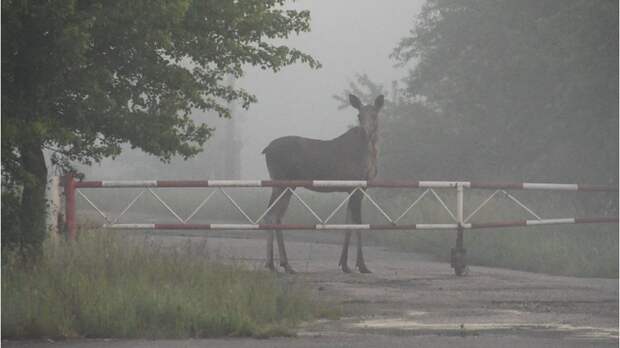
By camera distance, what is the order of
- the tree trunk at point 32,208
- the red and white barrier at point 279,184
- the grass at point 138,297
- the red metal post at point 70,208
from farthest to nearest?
the red and white barrier at point 279,184
the red metal post at point 70,208
the tree trunk at point 32,208
the grass at point 138,297

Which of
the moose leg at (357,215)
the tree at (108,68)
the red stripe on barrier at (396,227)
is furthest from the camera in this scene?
the moose leg at (357,215)

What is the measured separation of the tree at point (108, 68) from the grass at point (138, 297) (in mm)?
1007

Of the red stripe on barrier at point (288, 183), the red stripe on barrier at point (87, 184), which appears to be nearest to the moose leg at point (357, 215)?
the red stripe on barrier at point (288, 183)

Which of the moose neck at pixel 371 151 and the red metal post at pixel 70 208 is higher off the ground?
the moose neck at pixel 371 151

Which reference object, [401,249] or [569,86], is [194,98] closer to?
[401,249]

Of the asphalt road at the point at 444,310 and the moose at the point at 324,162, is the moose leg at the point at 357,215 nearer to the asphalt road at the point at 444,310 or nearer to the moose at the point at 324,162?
the moose at the point at 324,162

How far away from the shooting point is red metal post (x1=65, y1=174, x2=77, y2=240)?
49.0 ft

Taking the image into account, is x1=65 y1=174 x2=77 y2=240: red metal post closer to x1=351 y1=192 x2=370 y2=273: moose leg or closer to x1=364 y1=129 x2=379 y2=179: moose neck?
x1=351 y1=192 x2=370 y2=273: moose leg

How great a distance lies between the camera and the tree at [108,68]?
12.5m

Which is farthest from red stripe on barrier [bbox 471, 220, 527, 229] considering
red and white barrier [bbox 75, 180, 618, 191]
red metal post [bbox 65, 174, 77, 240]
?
red metal post [bbox 65, 174, 77, 240]

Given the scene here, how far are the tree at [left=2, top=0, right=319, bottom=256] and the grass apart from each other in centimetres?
101

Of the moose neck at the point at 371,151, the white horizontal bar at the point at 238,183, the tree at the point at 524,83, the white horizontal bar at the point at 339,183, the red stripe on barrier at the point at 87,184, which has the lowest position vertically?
the red stripe on barrier at the point at 87,184

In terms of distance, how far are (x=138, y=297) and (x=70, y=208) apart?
3.78 m

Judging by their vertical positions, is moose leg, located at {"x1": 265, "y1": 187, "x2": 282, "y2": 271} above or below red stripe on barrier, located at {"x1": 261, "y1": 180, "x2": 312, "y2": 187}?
below
